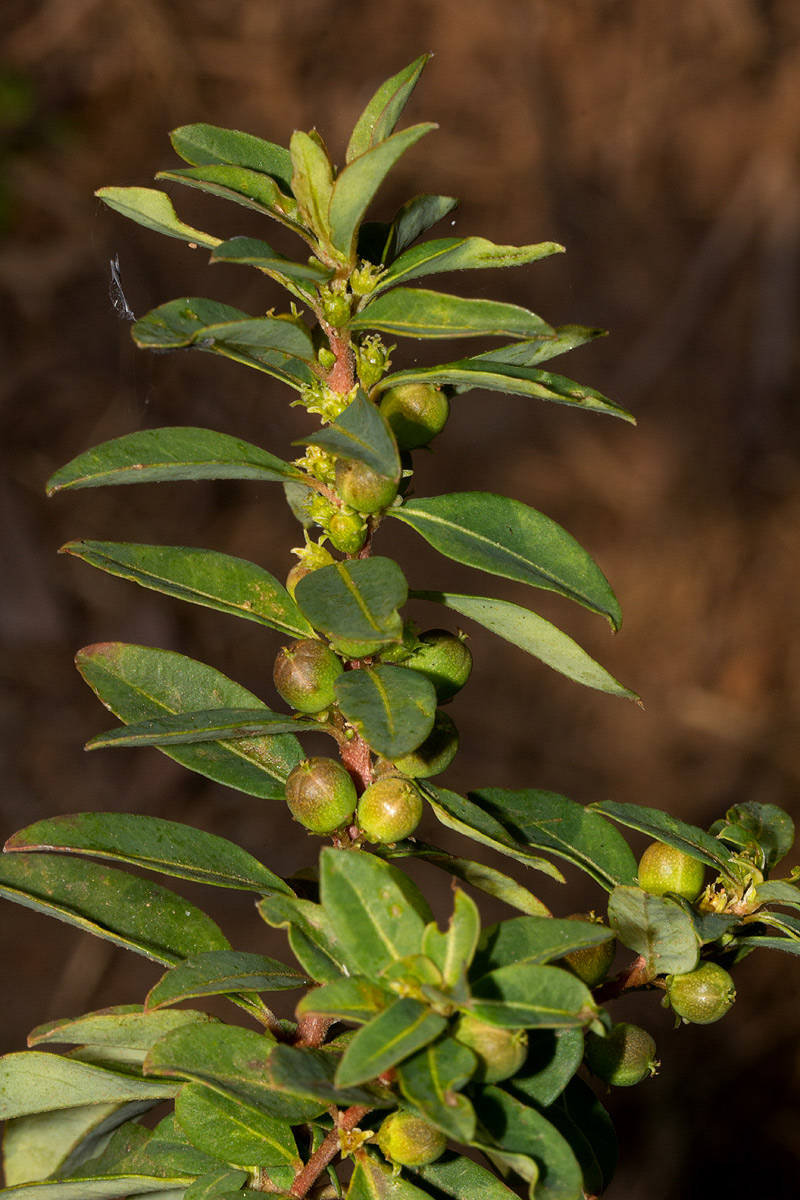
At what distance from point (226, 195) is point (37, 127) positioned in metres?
3.10

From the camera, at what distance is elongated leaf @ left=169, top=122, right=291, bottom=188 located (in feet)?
2.94

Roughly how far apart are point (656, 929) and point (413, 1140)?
0.83 feet

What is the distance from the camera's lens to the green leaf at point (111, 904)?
2.76ft

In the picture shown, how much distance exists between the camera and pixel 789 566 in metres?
3.92

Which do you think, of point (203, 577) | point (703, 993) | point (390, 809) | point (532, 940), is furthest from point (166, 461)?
point (703, 993)

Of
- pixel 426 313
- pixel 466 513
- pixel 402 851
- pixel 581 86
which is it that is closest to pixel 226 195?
pixel 426 313

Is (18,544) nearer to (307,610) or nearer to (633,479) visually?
(633,479)

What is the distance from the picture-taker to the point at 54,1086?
2.81ft

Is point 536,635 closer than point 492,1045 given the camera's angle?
No

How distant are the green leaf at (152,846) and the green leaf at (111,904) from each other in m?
0.04

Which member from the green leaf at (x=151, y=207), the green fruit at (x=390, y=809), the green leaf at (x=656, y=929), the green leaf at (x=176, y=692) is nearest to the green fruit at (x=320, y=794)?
the green fruit at (x=390, y=809)

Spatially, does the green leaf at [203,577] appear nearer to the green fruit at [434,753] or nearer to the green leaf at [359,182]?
the green fruit at [434,753]

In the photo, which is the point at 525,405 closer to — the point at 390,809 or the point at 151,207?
the point at 151,207

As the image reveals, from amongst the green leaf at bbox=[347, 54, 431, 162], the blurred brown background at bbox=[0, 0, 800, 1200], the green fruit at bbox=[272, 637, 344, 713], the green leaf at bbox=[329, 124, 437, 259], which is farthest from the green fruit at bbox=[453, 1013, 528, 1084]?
the blurred brown background at bbox=[0, 0, 800, 1200]
